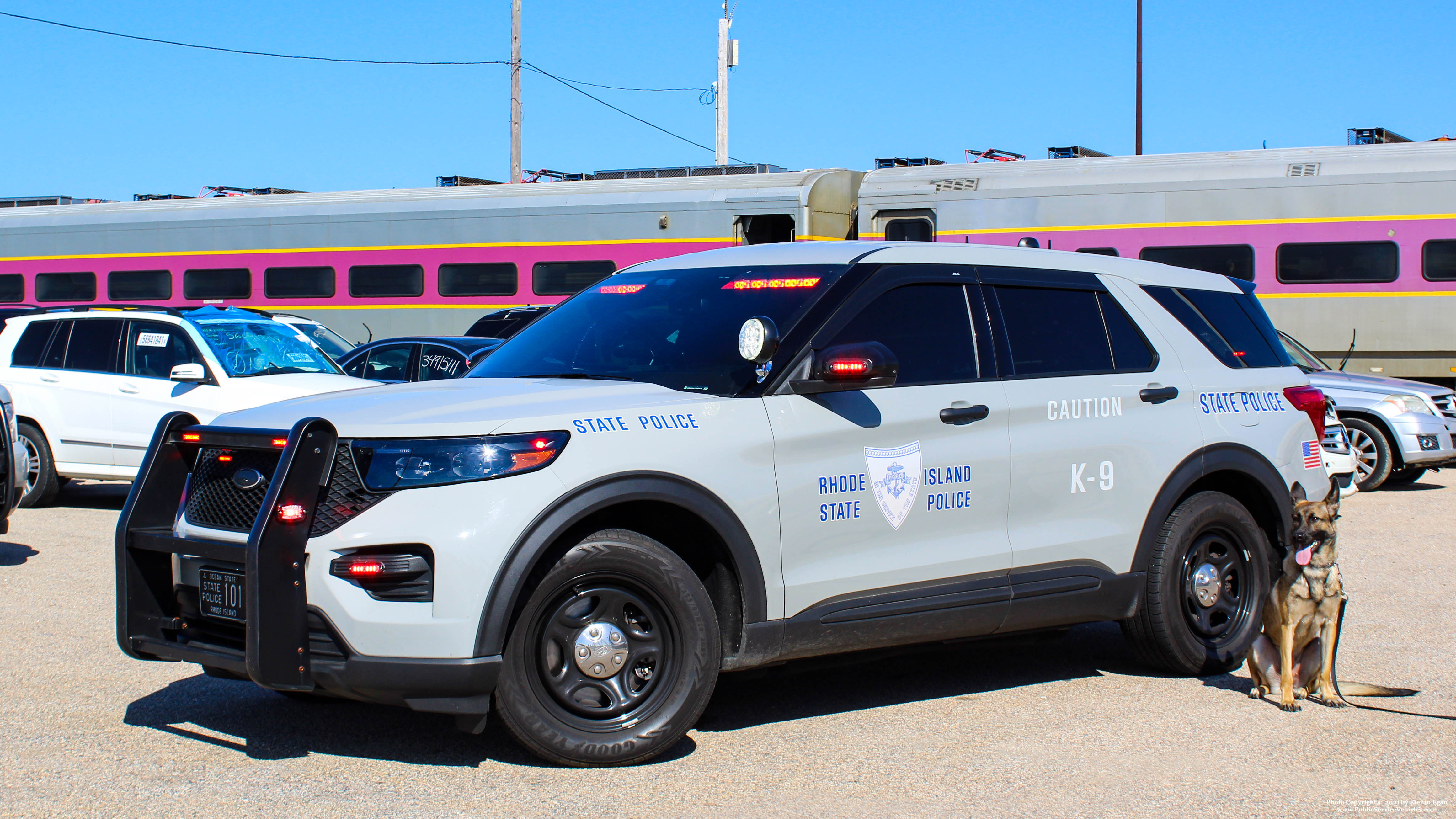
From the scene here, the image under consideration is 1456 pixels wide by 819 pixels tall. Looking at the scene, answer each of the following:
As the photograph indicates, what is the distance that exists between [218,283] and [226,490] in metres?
18.3

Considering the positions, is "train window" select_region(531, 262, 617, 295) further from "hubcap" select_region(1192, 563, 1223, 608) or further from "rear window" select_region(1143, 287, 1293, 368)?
"hubcap" select_region(1192, 563, 1223, 608)

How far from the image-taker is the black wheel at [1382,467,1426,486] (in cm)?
1310

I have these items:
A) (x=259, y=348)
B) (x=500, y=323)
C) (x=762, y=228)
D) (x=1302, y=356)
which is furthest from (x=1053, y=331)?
(x=500, y=323)

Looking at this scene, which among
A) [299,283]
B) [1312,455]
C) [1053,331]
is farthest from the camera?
[299,283]

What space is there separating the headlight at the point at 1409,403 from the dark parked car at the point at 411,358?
342 inches

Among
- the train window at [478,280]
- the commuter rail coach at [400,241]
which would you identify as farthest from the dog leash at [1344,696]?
the train window at [478,280]

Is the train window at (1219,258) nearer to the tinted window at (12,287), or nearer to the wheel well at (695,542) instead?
the wheel well at (695,542)

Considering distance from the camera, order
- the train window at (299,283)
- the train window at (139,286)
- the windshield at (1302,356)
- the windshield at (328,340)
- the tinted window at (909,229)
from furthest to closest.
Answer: the train window at (139,286), the train window at (299,283), the tinted window at (909,229), the windshield at (328,340), the windshield at (1302,356)

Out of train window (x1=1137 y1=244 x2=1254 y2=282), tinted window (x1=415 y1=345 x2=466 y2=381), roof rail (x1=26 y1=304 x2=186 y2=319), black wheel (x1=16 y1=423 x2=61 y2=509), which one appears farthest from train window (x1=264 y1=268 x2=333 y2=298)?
train window (x1=1137 y1=244 x2=1254 y2=282)

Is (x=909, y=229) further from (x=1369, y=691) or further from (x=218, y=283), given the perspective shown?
(x=1369, y=691)

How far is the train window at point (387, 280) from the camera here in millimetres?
20016

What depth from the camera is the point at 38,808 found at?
392cm

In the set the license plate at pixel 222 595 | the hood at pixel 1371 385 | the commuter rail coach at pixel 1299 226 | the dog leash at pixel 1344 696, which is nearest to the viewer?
the license plate at pixel 222 595

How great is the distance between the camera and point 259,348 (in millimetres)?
11359
